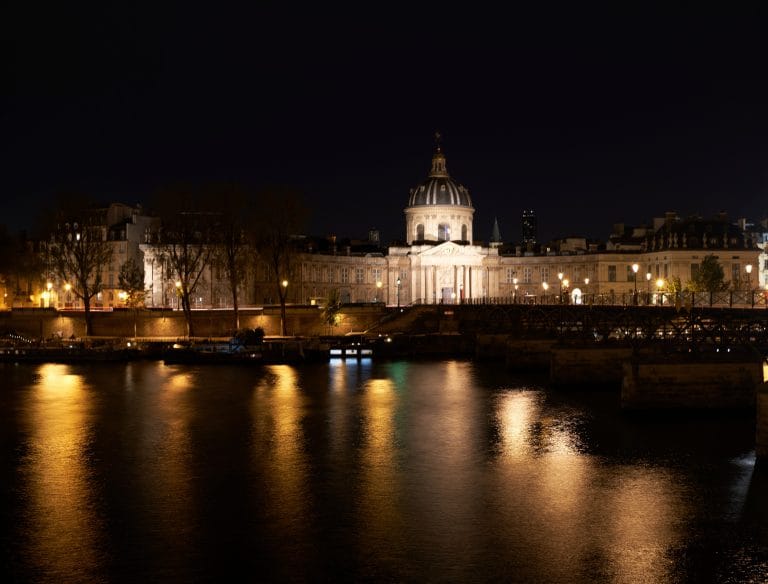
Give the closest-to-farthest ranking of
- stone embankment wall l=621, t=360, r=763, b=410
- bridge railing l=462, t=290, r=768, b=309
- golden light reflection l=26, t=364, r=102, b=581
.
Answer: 1. golden light reflection l=26, t=364, r=102, b=581
2. stone embankment wall l=621, t=360, r=763, b=410
3. bridge railing l=462, t=290, r=768, b=309

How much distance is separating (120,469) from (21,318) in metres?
66.4

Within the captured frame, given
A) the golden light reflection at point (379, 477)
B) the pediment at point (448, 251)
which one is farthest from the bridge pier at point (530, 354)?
the pediment at point (448, 251)

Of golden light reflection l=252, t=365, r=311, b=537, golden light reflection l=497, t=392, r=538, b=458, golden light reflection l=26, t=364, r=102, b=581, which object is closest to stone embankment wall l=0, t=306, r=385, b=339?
golden light reflection l=252, t=365, r=311, b=537

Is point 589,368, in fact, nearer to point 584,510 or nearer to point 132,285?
point 584,510

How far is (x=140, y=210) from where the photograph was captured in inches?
4830

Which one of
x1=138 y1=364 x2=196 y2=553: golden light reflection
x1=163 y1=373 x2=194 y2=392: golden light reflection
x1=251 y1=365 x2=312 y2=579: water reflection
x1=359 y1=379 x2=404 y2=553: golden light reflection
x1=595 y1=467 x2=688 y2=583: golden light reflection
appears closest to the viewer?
x1=595 y1=467 x2=688 y2=583: golden light reflection

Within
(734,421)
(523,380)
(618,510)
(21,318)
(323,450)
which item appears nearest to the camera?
(618,510)

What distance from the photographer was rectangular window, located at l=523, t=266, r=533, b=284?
15338 cm

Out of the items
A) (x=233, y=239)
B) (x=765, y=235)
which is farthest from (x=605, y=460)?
(x=765, y=235)

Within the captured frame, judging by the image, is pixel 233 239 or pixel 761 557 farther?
pixel 233 239

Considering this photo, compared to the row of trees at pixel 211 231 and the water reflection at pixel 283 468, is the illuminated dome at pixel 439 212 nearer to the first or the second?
the row of trees at pixel 211 231

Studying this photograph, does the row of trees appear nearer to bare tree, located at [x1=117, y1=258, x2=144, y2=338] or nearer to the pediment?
bare tree, located at [x1=117, y1=258, x2=144, y2=338]

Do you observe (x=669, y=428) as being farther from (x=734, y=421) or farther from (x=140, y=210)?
(x=140, y=210)

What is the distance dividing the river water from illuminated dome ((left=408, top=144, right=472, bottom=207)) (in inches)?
3959
